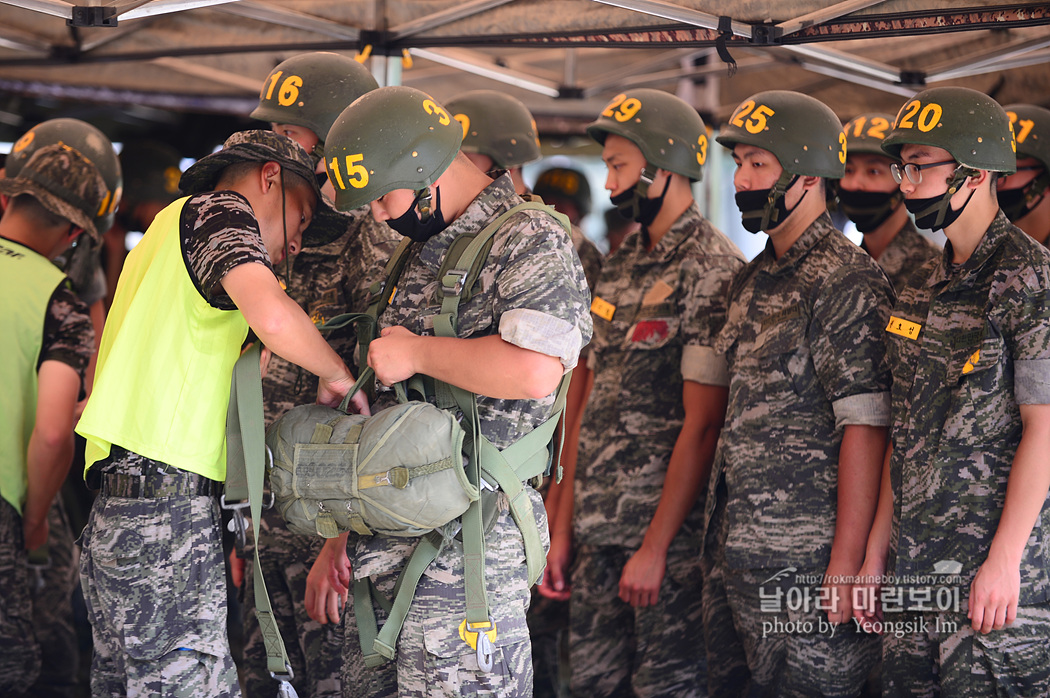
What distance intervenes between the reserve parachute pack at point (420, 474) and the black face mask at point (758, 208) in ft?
3.43

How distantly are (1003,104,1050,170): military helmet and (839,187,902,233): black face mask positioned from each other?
49 centimetres

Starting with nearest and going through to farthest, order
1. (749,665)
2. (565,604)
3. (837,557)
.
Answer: (837,557) < (749,665) < (565,604)

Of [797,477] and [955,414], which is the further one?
[797,477]

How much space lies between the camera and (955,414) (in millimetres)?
2699

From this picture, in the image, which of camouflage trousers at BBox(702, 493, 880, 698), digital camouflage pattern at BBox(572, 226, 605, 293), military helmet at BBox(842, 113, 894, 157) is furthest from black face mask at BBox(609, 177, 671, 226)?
camouflage trousers at BBox(702, 493, 880, 698)

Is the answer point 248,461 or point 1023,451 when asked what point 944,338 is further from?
point 248,461

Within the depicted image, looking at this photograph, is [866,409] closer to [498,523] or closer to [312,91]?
[498,523]

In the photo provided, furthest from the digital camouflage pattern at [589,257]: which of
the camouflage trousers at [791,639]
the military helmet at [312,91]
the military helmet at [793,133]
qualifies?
the camouflage trousers at [791,639]

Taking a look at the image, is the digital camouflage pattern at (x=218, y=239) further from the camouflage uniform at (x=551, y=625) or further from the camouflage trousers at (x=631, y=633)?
the camouflage uniform at (x=551, y=625)

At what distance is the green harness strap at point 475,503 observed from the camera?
2275 mm

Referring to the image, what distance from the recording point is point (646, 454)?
3.52 m

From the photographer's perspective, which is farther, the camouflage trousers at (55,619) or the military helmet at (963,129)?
the camouflage trousers at (55,619)

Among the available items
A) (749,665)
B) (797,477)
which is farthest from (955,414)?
(749,665)

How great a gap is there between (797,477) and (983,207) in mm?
953
